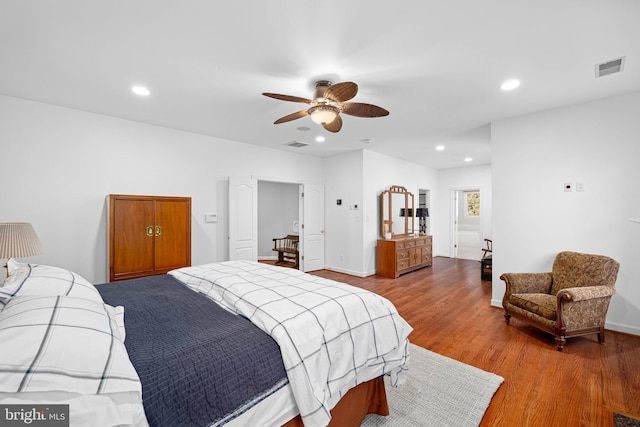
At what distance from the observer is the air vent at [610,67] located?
7.65 ft

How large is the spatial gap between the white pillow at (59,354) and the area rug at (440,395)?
1565 millimetres

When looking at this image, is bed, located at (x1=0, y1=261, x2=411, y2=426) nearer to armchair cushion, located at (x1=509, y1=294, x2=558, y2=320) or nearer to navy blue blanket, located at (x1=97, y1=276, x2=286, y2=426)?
navy blue blanket, located at (x1=97, y1=276, x2=286, y2=426)

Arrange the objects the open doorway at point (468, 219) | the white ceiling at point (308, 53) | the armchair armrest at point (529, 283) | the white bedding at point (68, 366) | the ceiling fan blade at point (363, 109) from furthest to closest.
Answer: the open doorway at point (468, 219) < the armchair armrest at point (529, 283) < the ceiling fan blade at point (363, 109) < the white ceiling at point (308, 53) < the white bedding at point (68, 366)

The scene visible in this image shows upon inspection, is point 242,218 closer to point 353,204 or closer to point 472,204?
point 353,204

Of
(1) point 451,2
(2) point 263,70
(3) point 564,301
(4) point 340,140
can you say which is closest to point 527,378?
(3) point 564,301

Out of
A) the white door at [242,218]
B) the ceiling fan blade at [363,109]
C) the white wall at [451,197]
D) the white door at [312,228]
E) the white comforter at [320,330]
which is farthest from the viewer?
the white wall at [451,197]

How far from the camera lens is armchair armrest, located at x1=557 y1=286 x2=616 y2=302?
8.41ft

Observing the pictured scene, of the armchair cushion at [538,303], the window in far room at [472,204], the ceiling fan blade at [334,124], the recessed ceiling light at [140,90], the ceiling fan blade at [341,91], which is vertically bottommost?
the armchair cushion at [538,303]

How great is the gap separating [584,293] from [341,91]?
9.79 ft

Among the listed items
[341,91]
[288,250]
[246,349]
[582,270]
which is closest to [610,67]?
[582,270]

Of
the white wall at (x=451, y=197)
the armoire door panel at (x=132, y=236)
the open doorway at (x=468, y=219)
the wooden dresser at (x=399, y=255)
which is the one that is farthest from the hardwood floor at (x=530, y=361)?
the open doorway at (x=468, y=219)

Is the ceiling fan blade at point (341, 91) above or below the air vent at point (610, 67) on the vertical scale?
Result: below

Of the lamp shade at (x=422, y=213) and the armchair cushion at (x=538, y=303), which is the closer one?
the armchair cushion at (x=538, y=303)

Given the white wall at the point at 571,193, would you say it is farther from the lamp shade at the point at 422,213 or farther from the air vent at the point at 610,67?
the lamp shade at the point at 422,213
